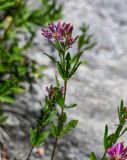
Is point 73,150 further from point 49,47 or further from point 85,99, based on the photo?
point 49,47

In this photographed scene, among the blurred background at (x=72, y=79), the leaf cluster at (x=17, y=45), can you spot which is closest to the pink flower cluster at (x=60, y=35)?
the blurred background at (x=72, y=79)

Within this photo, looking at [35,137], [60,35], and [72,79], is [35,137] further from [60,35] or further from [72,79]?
[72,79]

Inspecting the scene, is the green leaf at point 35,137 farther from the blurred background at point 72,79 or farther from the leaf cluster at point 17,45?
the leaf cluster at point 17,45

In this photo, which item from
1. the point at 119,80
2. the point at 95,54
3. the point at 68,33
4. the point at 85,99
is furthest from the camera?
the point at 95,54

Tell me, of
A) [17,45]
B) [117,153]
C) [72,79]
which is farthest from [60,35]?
[72,79]

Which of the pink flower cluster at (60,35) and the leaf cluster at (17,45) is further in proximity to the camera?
the leaf cluster at (17,45)

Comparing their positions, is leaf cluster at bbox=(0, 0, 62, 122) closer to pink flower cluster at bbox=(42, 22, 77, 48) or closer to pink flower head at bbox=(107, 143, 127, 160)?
pink flower cluster at bbox=(42, 22, 77, 48)

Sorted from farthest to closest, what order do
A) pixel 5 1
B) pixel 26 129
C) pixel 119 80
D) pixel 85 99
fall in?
pixel 119 80
pixel 85 99
pixel 26 129
pixel 5 1

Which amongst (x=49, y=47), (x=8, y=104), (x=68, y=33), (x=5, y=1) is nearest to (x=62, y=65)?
(x=68, y=33)
